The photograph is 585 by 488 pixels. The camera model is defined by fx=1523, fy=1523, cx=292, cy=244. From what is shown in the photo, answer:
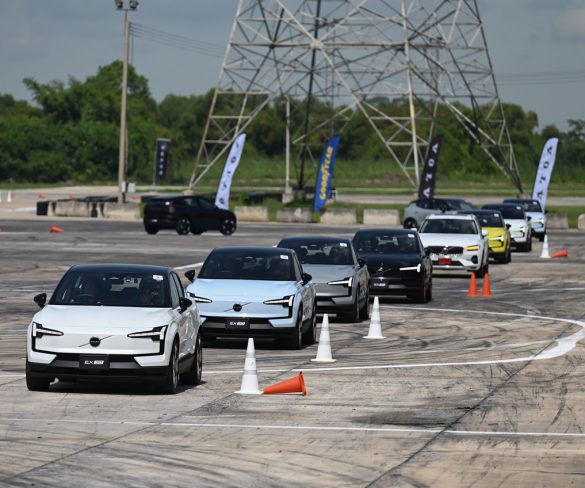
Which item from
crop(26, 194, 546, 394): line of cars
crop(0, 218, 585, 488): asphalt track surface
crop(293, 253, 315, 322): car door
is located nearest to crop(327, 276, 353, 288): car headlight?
crop(26, 194, 546, 394): line of cars

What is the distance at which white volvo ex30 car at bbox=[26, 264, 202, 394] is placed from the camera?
15797 mm

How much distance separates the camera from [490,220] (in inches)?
1790

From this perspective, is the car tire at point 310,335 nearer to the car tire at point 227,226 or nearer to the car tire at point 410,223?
the car tire at point 410,223

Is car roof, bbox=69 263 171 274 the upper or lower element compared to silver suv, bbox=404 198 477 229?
upper

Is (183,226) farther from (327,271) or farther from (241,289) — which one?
(241,289)

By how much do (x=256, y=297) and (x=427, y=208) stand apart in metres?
36.8

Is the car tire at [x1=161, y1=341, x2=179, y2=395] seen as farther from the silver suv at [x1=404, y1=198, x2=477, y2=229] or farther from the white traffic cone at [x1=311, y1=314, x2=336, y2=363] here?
the silver suv at [x1=404, y1=198, x2=477, y2=229]

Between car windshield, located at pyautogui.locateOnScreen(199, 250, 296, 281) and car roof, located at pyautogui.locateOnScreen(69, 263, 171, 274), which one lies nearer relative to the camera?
car roof, located at pyautogui.locateOnScreen(69, 263, 171, 274)

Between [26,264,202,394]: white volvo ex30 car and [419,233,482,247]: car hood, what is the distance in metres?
21.6

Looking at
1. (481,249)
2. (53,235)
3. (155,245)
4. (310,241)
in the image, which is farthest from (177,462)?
(53,235)

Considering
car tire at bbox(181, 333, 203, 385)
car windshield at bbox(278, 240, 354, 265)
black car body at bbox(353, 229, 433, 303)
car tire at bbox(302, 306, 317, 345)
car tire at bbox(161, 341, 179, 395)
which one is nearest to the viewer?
car tire at bbox(161, 341, 179, 395)

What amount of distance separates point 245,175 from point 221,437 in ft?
391

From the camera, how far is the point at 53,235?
54062 mm

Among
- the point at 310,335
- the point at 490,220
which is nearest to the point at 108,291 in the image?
the point at 310,335
